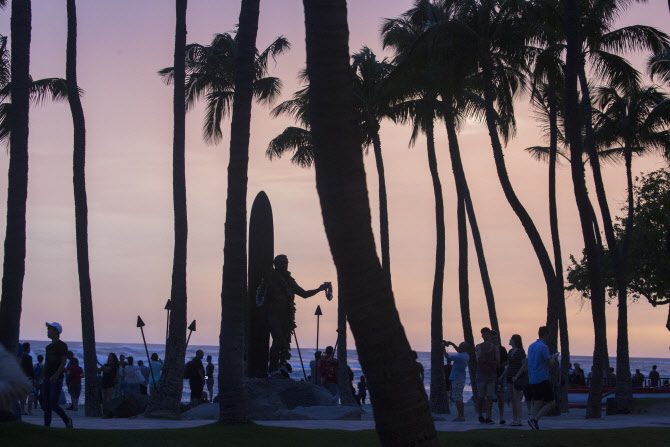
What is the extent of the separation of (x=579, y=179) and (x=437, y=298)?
29.7 ft

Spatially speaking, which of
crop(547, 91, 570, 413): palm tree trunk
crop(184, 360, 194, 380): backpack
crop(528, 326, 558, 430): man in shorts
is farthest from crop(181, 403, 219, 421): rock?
crop(547, 91, 570, 413): palm tree trunk

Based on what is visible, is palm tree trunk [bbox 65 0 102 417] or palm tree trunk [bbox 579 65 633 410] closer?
palm tree trunk [bbox 579 65 633 410]

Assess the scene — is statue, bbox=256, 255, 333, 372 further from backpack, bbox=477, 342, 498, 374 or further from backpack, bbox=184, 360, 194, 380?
backpack, bbox=184, 360, 194, 380

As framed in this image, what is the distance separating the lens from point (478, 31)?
22719 millimetres

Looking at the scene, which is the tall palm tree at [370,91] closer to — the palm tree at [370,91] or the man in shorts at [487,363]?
the palm tree at [370,91]

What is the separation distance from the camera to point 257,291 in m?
19.2

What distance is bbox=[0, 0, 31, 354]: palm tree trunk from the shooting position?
1546cm

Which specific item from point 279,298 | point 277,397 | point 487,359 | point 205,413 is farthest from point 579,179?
point 205,413

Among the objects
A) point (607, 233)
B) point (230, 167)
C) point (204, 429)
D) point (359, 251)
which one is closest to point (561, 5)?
point (607, 233)

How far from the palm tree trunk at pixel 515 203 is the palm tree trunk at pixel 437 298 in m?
5.85

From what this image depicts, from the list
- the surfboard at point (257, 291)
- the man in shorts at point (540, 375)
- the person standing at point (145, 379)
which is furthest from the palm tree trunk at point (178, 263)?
the man in shorts at point (540, 375)

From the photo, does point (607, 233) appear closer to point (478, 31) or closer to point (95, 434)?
point (478, 31)

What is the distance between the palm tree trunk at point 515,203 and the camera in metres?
21.1

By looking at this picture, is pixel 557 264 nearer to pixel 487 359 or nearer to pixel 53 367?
pixel 487 359
